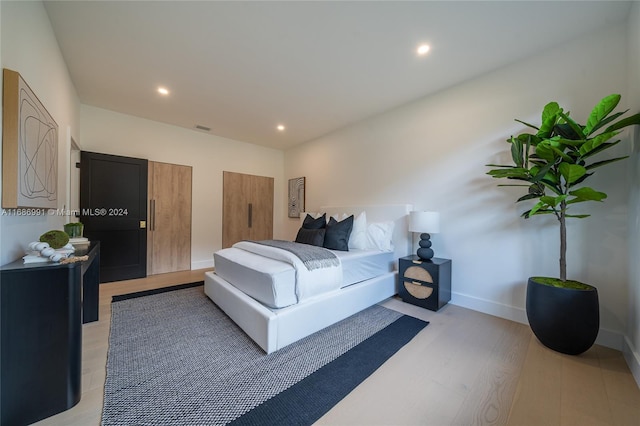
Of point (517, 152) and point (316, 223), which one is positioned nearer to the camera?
point (517, 152)

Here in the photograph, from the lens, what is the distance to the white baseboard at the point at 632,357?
156cm

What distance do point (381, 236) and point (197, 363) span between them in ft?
8.07

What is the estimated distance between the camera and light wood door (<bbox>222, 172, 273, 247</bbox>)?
499 cm

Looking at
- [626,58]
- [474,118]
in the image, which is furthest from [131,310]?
[626,58]

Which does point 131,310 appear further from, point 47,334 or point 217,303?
point 47,334

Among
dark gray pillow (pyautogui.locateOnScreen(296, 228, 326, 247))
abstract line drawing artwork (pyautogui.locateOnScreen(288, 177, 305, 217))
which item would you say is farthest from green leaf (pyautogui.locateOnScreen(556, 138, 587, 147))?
abstract line drawing artwork (pyautogui.locateOnScreen(288, 177, 305, 217))

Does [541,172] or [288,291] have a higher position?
[541,172]

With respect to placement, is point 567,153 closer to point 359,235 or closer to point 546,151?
point 546,151

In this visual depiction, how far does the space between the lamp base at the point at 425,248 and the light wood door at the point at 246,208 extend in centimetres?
374

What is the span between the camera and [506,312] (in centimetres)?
247

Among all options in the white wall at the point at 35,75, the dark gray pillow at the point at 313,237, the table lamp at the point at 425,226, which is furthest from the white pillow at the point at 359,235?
the white wall at the point at 35,75

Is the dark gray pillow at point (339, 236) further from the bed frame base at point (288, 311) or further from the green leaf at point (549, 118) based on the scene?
the green leaf at point (549, 118)

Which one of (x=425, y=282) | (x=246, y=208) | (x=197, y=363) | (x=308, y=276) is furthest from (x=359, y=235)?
(x=246, y=208)

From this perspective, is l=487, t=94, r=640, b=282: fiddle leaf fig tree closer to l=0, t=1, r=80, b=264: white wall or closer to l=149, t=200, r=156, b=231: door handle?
l=0, t=1, r=80, b=264: white wall
